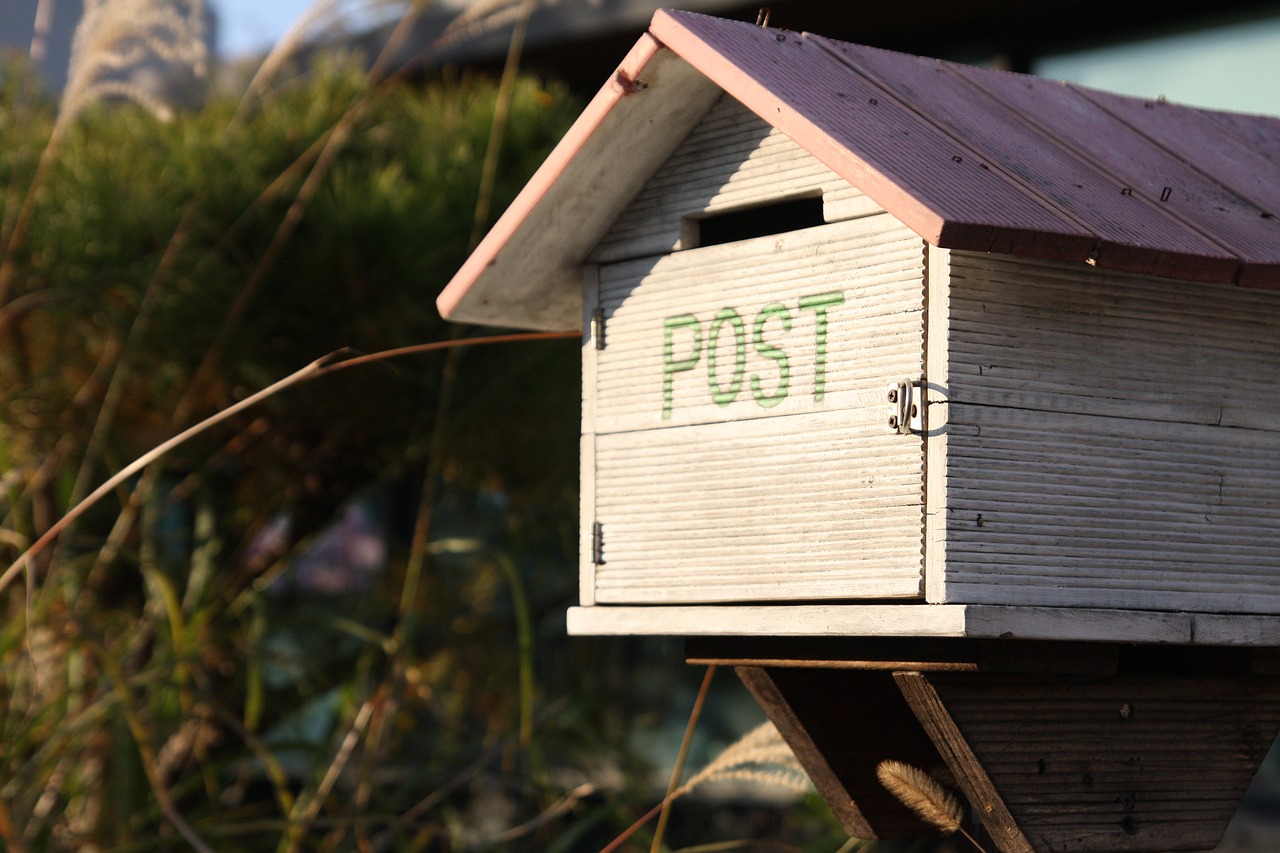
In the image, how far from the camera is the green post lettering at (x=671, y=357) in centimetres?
197

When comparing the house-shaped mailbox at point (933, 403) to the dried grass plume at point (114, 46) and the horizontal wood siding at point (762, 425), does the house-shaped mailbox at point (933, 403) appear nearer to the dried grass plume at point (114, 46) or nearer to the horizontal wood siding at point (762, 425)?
the horizontal wood siding at point (762, 425)

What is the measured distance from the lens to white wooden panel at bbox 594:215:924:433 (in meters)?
1.74

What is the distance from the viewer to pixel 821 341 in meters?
1.80

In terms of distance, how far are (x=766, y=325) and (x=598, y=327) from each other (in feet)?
0.97

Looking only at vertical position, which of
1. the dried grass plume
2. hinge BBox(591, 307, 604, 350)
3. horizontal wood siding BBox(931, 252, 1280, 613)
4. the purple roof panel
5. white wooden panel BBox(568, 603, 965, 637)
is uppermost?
the dried grass plume

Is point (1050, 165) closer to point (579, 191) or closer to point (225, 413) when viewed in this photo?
point (579, 191)

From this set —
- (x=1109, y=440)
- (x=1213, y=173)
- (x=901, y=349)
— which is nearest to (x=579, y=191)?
(x=901, y=349)

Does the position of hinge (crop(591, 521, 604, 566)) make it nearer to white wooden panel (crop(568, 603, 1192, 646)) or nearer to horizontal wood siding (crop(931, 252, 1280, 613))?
white wooden panel (crop(568, 603, 1192, 646))

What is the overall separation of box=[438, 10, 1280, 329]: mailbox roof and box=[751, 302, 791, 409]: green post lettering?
0.23m

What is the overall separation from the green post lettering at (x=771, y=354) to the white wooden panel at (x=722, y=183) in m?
0.13

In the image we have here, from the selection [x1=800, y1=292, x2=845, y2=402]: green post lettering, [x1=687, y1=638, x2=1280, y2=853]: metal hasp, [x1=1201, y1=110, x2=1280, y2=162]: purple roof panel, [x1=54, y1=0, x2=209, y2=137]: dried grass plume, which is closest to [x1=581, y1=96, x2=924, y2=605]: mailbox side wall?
[x1=800, y1=292, x2=845, y2=402]: green post lettering

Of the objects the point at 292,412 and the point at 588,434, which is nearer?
the point at 588,434

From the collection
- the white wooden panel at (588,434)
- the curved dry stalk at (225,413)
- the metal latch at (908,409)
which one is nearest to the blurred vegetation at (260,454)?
the curved dry stalk at (225,413)

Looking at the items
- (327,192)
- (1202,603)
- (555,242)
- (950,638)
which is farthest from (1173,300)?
(327,192)
